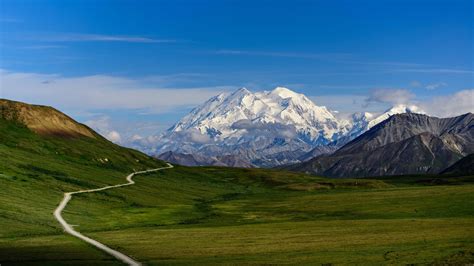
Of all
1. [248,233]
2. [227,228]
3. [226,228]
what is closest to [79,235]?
[226,228]

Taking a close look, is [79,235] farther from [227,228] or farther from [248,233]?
[248,233]

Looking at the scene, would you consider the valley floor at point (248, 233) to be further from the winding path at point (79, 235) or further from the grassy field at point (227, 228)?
the winding path at point (79, 235)

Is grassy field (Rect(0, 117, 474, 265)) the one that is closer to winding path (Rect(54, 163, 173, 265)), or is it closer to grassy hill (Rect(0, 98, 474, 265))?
grassy hill (Rect(0, 98, 474, 265))

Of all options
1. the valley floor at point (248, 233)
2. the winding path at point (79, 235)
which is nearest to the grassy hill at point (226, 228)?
the valley floor at point (248, 233)

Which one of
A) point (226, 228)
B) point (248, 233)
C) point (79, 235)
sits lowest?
point (79, 235)

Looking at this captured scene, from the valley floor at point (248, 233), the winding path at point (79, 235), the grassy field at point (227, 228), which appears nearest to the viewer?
the valley floor at point (248, 233)

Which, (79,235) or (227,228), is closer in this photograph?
(79,235)

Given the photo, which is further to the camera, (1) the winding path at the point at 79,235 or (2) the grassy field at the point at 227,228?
(1) the winding path at the point at 79,235

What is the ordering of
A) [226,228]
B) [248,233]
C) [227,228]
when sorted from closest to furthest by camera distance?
[248,233], [227,228], [226,228]

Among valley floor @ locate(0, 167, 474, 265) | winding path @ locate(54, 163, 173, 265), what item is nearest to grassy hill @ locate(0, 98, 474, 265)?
valley floor @ locate(0, 167, 474, 265)

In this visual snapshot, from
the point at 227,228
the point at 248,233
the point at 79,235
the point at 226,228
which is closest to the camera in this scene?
the point at 248,233

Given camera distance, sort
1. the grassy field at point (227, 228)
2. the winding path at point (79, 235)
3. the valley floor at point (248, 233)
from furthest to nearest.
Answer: the winding path at point (79, 235), the grassy field at point (227, 228), the valley floor at point (248, 233)

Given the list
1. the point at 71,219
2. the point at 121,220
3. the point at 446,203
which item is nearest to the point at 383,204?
the point at 446,203

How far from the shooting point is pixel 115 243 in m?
84.9
